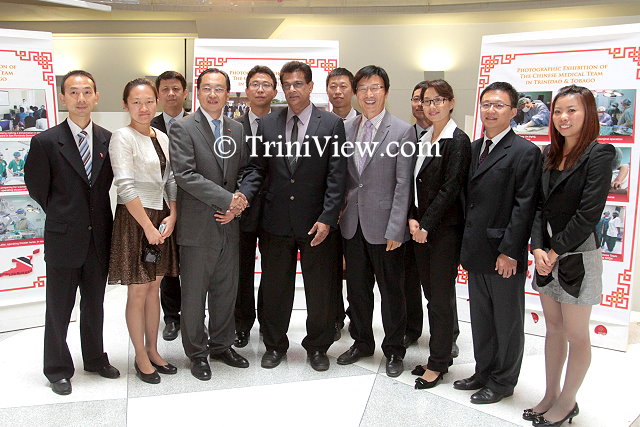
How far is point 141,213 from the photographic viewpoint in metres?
3.04

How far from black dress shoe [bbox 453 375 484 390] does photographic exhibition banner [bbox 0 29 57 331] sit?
3373mm

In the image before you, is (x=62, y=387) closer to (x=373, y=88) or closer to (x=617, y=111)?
(x=373, y=88)

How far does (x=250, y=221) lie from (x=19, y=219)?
2100 millimetres

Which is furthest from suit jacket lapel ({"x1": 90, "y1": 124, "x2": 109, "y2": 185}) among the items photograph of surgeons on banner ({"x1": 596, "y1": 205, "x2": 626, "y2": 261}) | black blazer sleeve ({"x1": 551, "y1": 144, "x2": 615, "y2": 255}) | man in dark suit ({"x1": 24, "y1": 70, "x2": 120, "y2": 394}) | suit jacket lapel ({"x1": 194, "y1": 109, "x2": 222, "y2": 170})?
Result: photograph of surgeons on banner ({"x1": 596, "y1": 205, "x2": 626, "y2": 261})

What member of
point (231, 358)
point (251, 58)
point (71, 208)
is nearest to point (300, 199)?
point (231, 358)

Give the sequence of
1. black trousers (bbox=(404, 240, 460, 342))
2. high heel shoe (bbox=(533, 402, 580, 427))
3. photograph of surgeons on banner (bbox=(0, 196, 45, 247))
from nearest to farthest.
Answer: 1. high heel shoe (bbox=(533, 402, 580, 427))
2. black trousers (bbox=(404, 240, 460, 342))
3. photograph of surgeons on banner (bbox=(0, 196, 45, 247))

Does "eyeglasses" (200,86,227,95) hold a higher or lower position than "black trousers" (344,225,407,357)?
higher

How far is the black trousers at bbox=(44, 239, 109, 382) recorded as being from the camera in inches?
123


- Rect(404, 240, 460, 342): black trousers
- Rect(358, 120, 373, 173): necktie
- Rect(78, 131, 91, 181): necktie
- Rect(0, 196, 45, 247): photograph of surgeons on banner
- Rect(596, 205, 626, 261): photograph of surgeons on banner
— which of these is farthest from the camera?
Rect(0, 196, 45, 247): photograph of surgeons on banner

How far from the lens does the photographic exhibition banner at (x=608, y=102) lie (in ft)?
12.8

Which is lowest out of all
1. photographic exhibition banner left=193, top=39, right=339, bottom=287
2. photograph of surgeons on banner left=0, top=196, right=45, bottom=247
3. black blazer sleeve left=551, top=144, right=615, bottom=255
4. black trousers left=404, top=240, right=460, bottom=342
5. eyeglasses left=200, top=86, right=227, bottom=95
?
black trousers left=404, top=240, right=460, bottom=342

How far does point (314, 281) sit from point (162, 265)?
99 centimetres

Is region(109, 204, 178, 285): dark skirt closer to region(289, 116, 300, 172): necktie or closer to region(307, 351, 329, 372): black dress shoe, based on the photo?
region(289, 116, 300, 172): necktie

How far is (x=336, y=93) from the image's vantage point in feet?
13.8
